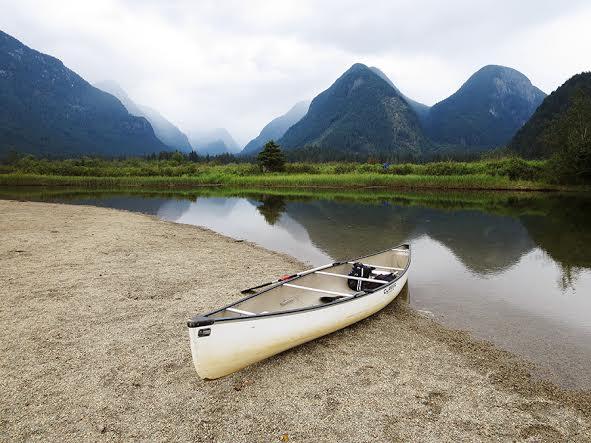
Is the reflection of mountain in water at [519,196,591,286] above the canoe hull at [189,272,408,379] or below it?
below

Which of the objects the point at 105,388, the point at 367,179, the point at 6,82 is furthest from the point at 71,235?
the point at 6,82

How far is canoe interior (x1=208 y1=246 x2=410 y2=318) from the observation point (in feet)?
22.4

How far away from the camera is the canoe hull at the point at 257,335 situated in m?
5.42

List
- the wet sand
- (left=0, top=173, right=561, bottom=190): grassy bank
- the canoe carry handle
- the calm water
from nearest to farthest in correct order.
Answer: the wet sand → the canoe carry handle → the calm water → (left=0, top=173, right=561, bottom=190): grassy bank

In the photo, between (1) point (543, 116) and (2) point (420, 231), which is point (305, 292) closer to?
(2) point (420, 231)

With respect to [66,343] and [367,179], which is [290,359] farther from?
[367,179]

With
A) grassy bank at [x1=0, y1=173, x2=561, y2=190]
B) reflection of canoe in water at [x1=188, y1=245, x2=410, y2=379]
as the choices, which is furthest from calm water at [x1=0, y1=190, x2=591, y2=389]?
grassy bank at [x1=0, y1=173, x2=561, y2=190]

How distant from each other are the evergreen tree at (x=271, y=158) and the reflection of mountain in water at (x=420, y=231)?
134 feet

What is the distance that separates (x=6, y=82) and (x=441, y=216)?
24722cm

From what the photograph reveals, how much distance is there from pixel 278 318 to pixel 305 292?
242cm

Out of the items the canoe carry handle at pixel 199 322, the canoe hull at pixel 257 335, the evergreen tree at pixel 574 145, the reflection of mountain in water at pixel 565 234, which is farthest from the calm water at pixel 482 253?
the evergreen tree at pixel 574 145

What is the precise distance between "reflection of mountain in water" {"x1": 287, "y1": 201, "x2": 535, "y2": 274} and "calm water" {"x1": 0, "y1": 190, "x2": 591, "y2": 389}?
0.18ft

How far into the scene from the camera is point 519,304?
33.5 ft

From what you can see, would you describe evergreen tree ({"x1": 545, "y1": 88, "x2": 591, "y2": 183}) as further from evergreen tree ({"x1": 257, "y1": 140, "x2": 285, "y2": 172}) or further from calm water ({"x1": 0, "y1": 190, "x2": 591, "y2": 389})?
evergreen tree ({"x1": 257, "y1": 140, "x2": 285, "y2": 172})
